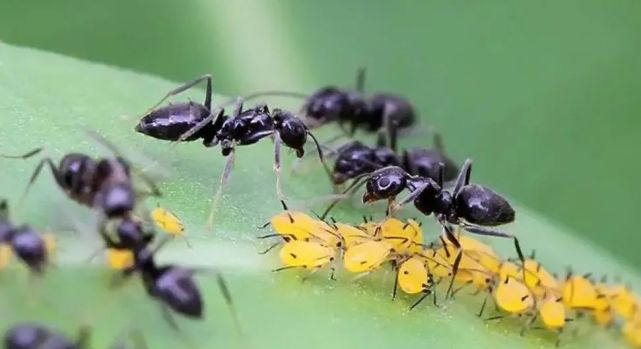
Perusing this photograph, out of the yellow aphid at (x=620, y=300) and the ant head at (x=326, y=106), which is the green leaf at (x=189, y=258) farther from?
the ant head at (x=326, y=106)

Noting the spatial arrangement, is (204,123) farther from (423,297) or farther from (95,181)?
(423,297)

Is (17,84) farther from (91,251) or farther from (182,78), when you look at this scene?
(182,78)

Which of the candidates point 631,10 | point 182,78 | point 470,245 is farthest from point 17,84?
point 631,10

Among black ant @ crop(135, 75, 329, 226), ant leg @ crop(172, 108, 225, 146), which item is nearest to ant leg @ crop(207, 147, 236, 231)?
black ant @ crop(135, 75, 329, 226)

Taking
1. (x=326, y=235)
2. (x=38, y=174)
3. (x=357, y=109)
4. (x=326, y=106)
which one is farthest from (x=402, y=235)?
(x=357, y=109)

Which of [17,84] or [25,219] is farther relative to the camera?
[17,84]

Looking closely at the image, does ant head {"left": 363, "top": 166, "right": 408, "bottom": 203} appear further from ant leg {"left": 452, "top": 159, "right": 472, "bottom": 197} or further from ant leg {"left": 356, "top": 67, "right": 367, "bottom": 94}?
ant leg {"left": 356, "top": 67, "right": 367, "bottom": 94}

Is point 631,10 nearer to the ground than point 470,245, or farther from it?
farther from it
